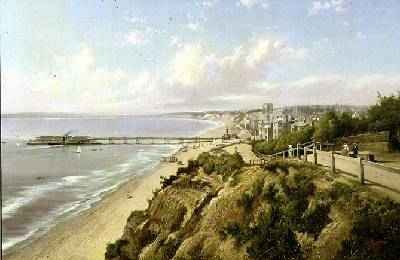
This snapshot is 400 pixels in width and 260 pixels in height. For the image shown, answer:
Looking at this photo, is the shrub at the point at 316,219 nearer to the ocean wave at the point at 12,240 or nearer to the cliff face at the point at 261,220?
the cliff face at the point at 261,220

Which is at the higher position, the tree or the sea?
Result: the tree

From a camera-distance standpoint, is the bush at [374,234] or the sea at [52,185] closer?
the bush at [374,234]

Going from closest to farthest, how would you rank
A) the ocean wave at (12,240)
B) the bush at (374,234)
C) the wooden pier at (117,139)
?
the bush at (374,234) → the ocean wave at (12,240) → the wooden pier at (117,139)

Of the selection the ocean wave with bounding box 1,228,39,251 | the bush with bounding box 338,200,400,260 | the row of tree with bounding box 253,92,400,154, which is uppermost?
the row of tree with bounding box 253,92,400,154

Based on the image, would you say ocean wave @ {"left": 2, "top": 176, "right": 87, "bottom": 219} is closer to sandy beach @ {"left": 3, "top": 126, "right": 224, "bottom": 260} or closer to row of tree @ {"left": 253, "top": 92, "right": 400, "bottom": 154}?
sandy beach @ {"left": 3, "top": 126, "right": 224, "bottom": 260}

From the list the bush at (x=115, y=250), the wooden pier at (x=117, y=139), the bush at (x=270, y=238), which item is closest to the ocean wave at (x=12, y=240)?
the bush at (x=115, y=250)

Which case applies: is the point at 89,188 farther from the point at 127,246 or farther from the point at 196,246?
the point at 196,246

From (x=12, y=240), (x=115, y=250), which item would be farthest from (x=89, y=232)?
(x=115, y=250)

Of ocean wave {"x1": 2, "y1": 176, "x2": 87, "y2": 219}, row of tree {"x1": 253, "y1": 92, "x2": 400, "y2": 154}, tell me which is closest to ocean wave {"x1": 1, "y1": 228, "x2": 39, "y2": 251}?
ocean wave {"x1": 2, "y1": 176, "x2": 87, "y2": 219}
